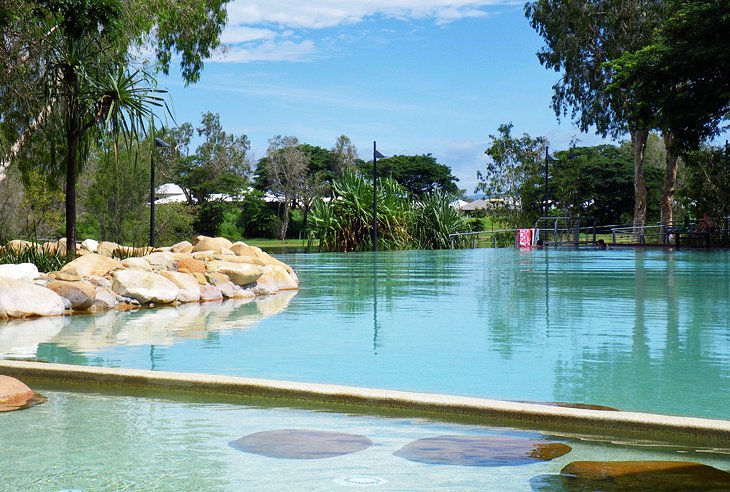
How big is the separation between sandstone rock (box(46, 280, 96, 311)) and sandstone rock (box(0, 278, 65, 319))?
250mm

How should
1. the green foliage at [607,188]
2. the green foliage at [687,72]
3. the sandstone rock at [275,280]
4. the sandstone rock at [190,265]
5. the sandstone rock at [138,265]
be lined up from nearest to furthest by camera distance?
the sandstone rock at [138,265] < the sandstone rock at [190,265] < the sandstone rock at [275,280] < the green foliage at [687,72] < the green foliage at [607,188]

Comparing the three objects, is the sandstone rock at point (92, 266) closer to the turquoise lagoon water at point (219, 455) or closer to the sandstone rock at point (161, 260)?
the sandstone rock at point (161, 260)

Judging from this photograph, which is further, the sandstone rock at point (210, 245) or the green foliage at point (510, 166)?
the green foliage at point (510, 166)

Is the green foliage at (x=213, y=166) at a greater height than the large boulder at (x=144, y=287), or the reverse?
the green foliage at (x=213, y=166)

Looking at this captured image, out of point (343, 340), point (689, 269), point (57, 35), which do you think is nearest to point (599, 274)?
point (689, 269)

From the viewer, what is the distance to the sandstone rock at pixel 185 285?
10.9 metres

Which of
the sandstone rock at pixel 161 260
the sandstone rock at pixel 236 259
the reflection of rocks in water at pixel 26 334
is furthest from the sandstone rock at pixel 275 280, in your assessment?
the reflection of rocks in water at pixel 26 334

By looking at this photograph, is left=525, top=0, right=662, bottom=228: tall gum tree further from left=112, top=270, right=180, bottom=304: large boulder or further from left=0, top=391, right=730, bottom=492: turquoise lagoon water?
left=0, top=391, right=730, bottom=492: turquoise lagoon water

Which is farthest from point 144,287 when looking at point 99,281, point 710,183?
point 710,183

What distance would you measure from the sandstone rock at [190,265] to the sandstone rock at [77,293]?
1.99 m

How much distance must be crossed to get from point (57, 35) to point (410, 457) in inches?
577

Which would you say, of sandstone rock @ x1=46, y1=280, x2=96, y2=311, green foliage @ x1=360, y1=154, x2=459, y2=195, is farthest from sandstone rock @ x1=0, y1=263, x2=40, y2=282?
green foliage @ x1=360, y1=154, x2=459, y2=195

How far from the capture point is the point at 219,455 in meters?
3.49

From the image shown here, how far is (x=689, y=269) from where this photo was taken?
16.4 metres
